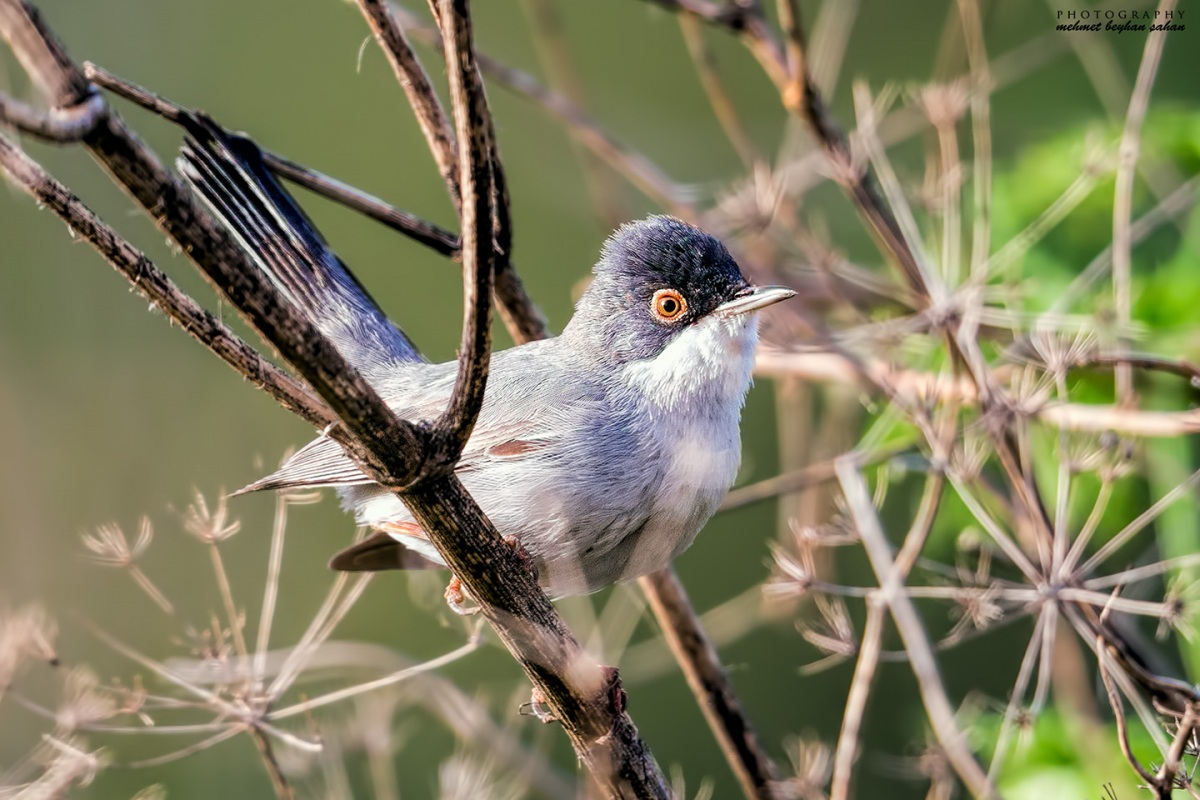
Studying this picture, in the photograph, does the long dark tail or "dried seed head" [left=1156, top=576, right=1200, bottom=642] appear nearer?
"dried seed head" [left=1156, top=576, right=1200, bottom=642]

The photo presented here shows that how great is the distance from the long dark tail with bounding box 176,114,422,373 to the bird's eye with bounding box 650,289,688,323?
3.30 feet

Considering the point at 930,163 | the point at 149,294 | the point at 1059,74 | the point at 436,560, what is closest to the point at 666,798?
the point at 436,560

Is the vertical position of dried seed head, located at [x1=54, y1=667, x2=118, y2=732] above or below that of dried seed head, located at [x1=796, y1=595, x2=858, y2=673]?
above

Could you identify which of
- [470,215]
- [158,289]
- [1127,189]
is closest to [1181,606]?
[1127,189]

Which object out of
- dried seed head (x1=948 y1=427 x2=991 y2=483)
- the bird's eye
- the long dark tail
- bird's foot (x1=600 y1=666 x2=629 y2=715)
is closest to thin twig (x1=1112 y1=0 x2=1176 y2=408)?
dried seed head (x1=948 y1=427 x2=991 y2=483)

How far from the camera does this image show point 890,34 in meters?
9.23

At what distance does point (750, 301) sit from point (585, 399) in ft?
1.93

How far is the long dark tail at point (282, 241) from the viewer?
10.5ft

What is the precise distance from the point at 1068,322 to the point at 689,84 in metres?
6.78

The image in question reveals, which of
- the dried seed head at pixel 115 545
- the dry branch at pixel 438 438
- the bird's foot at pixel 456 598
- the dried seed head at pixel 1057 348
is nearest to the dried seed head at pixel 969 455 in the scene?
the dried seed head at pixel 1057 348

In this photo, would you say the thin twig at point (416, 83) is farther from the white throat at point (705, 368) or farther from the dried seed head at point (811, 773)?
the dried seed head at point (811, 773)

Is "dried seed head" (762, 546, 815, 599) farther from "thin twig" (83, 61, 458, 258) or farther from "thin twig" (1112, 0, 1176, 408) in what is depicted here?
"thin twig" (83, 61, 458, 258)

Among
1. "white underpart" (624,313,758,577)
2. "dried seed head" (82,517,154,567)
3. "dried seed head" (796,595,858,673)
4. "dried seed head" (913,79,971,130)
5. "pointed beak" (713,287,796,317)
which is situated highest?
"dried seed head" (82,517,154,567)

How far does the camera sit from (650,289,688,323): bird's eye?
3.43 metres
